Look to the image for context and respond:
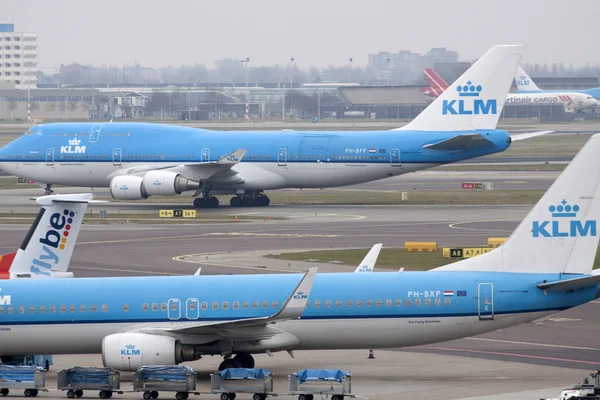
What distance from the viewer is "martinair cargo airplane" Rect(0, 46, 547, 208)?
81875mm

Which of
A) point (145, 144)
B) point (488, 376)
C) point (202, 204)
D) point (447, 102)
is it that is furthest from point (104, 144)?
point (488, 376)

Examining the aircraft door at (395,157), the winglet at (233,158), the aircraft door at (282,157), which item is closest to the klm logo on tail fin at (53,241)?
the winglet at (233,158)

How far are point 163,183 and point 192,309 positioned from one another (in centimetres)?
4856

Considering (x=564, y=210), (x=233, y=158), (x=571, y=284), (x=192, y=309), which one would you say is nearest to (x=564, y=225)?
(x=564, y=210)

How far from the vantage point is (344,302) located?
34.0m

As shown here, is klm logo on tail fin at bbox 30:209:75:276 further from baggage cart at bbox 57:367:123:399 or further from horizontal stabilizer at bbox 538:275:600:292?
horizontal stabilizer at bbox 538:275:600:292

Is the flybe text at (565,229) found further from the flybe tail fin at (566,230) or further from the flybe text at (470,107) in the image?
the flybe text at (470,107)

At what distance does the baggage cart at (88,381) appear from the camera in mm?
31969

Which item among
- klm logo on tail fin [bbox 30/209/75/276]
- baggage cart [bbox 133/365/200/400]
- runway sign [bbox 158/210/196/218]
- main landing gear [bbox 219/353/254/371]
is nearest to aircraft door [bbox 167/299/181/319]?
main landing gear [bbox 219/353/254/371]

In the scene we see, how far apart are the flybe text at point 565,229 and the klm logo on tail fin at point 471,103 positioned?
48.3 meters

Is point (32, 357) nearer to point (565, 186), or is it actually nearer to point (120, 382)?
point (120, 382)

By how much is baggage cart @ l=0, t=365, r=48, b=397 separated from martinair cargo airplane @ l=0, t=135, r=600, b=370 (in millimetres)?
2145

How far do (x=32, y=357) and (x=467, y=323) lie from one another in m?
14.1

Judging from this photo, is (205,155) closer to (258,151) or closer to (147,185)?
(258,151)
